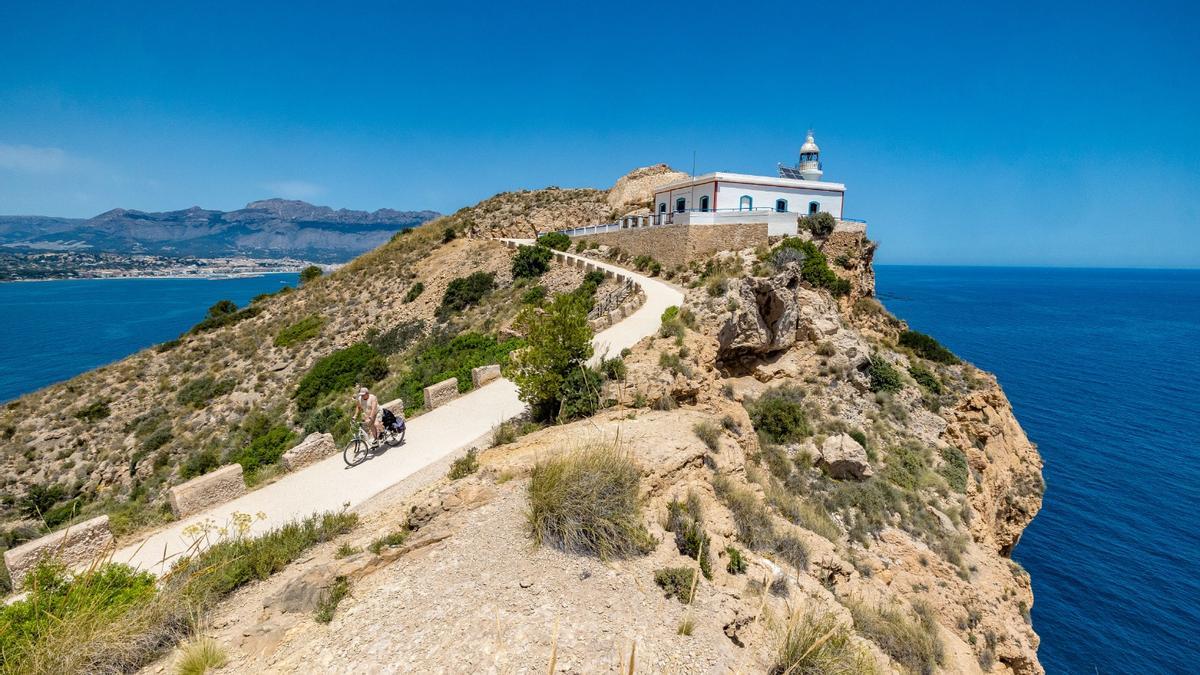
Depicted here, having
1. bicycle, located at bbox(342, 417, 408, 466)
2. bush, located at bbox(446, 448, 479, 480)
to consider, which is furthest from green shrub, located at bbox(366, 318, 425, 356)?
bush, located at bbox(446, 448, 479, 480)

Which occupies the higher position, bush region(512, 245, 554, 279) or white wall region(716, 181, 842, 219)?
white wall region(716, 181, 842, 219)

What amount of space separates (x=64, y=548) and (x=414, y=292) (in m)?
27.7

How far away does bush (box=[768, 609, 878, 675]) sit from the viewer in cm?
475

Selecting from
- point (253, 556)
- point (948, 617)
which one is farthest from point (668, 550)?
point (948, 617)

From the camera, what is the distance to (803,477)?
1438 cm

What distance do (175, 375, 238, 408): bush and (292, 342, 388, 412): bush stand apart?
15.4 feet

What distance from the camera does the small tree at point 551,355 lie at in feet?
35.7

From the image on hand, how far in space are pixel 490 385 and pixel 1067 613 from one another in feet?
86.0

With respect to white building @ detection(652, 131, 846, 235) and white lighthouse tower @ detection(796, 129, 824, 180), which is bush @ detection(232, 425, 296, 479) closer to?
white building @ detection(652, 131, 846, 235)

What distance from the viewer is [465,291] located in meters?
30.8

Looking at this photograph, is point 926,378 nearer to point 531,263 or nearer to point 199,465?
point 531,263

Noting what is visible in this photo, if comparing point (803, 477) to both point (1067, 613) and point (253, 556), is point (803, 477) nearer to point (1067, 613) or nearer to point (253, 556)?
point (253, 556)

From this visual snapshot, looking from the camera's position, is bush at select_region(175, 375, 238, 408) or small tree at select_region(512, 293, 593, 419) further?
bush at select_region(175, 375, 238, 408)

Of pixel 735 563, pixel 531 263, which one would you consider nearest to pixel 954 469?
pixel 735 563
